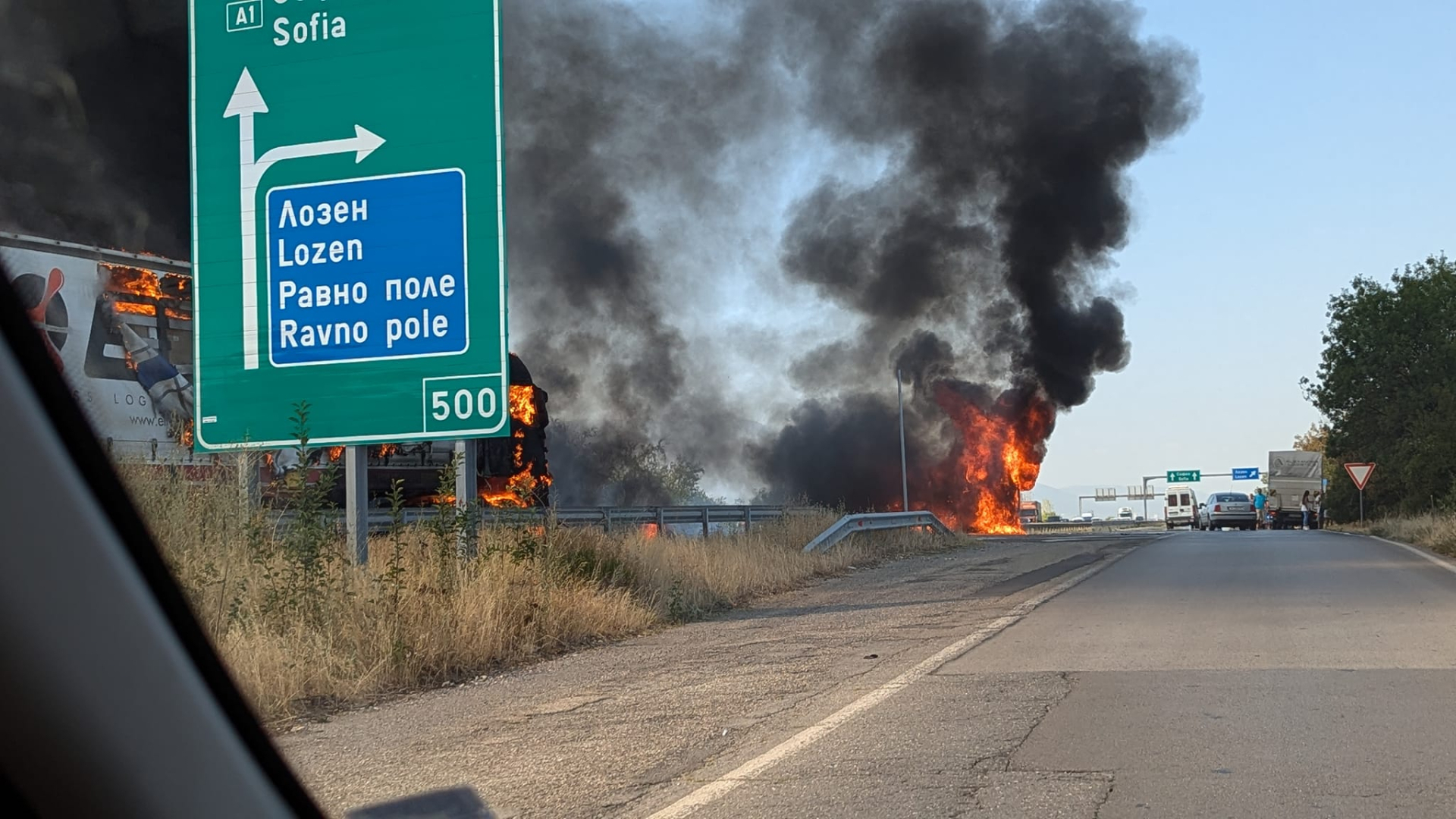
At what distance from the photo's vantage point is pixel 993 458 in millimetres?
53469

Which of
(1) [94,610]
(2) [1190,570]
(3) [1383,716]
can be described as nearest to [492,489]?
(2) [1190,570]

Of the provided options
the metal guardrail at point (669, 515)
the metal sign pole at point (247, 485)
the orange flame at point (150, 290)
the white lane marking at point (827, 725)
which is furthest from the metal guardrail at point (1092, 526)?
the metal sign pole at point (247, 485)

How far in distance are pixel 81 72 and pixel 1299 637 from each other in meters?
26.4

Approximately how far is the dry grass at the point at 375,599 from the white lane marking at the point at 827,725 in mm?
2681

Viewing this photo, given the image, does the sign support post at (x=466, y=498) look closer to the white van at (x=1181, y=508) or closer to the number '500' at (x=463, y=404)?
the number '500' at (x=463, y=404)

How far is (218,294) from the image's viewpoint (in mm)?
11656

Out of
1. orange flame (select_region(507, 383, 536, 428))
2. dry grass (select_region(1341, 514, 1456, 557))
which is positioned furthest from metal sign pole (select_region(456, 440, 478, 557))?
dry grass (select_region(1341, 514, 1456, 557))

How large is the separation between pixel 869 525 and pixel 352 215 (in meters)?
14.7

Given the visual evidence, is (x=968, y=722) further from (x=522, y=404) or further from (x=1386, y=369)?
(x=1386, y=369)

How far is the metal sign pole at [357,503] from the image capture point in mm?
11461

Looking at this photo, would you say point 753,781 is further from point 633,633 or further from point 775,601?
point 775,601

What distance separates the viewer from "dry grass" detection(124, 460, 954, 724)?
8.63m

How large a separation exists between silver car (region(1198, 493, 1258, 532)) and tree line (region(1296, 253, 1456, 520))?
3.65m

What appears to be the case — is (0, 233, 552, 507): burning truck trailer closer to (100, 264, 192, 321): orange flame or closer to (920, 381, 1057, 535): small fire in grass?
(100, 264, 192, 321): orange flame
